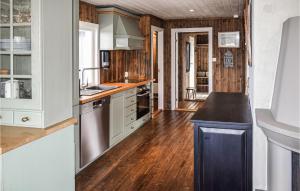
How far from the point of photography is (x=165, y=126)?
6.74m

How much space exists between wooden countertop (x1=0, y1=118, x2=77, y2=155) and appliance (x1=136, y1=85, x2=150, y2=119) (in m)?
3.83

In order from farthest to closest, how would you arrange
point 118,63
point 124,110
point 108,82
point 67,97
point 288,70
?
point 118,63
point 108,82
point 124,110
point 67,97
point 288,70

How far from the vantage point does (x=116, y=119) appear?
17.0ft

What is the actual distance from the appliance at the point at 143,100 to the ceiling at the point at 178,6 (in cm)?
159

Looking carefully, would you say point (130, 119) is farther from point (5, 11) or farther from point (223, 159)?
point (5, 11)

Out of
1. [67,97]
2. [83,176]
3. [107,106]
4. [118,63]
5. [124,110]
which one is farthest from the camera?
[118,63]

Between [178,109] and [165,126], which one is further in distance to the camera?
[178,109]

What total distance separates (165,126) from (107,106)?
88.5 inches

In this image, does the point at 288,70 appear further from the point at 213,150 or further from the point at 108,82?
the point at 108,82

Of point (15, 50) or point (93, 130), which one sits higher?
point (15, 50)

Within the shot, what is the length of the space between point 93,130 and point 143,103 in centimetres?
262

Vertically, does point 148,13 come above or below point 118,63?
above

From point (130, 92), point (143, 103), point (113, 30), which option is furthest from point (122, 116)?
point (113, 30)

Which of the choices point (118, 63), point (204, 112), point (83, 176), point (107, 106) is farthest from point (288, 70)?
point (118, 63)
